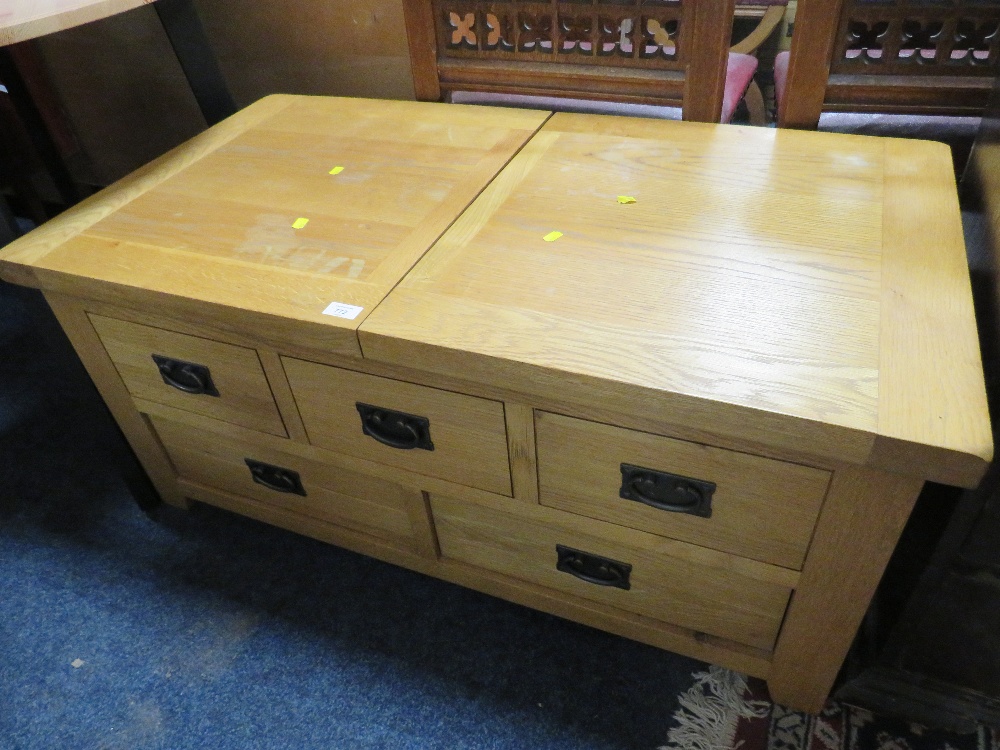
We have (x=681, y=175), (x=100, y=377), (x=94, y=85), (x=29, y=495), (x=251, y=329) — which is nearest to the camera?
(x=251, y=329)

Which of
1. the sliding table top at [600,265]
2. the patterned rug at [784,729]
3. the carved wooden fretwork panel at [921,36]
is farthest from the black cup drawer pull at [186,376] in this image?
the carved wooden fretwork panel at [921,36]

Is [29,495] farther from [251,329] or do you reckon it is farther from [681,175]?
[681,175]

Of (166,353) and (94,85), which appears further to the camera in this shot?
(94,85)

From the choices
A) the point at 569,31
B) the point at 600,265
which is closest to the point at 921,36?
the point at 569,31

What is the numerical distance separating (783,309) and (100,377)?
0.93 m

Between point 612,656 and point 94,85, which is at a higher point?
point 94,85

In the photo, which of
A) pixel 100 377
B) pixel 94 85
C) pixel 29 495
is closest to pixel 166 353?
pixel 100 377

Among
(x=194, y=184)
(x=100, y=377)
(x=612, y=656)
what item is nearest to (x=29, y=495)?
(x=100, y=377)

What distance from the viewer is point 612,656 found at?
3.22ft

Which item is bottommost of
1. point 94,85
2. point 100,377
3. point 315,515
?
point 315,515

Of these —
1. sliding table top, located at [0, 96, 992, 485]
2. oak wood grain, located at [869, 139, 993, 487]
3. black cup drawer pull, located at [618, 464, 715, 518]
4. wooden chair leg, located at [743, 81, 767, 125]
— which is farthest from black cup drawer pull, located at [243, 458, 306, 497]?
wooden chair leg, located at [743, 81, 767, 125]

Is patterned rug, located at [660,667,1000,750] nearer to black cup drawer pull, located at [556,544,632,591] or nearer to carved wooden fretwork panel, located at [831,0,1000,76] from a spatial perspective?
black cup drawer pull, located at [556,544,632,591]

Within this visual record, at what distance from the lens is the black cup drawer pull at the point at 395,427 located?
0.82 metres

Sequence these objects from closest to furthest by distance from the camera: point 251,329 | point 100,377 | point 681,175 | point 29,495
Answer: point 251,329 < point 681,175 < point 100,377 < point 29,495
